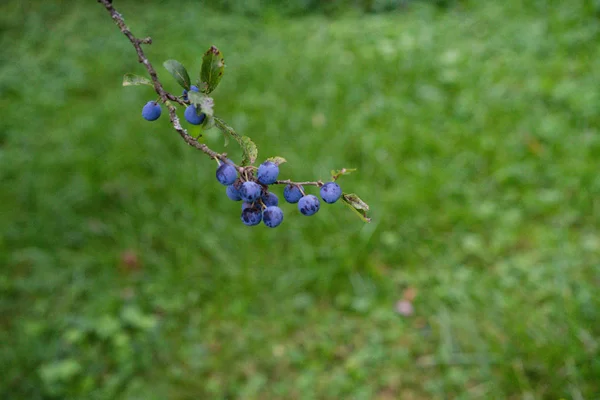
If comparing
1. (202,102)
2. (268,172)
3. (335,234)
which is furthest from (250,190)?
(335,234)

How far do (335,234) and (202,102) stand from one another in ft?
6.83

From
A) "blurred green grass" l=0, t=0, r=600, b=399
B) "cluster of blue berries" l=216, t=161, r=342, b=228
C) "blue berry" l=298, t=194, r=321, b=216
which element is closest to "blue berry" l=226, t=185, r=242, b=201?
"cluster of blue berries" l=216, t=161, r=342, b=228

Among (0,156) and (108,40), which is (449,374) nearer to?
(0,156)

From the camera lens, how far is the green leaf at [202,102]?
2.59 ft

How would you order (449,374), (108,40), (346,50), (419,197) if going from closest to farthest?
(449,374) < (419,197) < (346,50) < (108,40)

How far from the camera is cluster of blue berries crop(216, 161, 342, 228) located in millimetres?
848

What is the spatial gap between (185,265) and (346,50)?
2307mm

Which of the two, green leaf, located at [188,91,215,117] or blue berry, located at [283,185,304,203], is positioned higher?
green leaf, located at [188,91,215,117]

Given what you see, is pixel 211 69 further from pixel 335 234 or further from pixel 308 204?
pixel 335 234

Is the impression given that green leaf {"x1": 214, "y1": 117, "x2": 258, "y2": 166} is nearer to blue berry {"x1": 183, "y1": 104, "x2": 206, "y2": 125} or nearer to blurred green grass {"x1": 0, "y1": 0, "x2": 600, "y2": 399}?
blue berry {"x1": 183, "y1": 104, "x2": 206, "y2": 125}

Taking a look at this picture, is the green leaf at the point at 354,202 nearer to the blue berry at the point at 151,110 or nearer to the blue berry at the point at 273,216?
the blue berry at the point at 273,216

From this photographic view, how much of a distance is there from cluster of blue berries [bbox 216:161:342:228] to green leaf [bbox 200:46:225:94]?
0.13m

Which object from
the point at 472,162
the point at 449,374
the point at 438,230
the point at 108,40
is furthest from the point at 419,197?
the point at 108,40

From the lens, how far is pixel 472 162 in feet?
10.2
